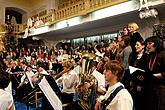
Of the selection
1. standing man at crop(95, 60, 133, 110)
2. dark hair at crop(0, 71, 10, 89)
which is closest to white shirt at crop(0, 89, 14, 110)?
dark hair at crop(0, 71, 10, 89)

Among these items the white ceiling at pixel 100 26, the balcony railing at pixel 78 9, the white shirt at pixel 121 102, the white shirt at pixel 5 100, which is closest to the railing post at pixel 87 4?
the balcony railing at pixel 78 9

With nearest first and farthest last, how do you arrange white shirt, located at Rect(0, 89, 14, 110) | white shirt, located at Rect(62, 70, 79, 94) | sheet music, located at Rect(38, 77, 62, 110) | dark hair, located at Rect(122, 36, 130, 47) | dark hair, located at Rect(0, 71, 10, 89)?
white shirt, located at Rect(0, 89, 14, 110) → dark hair, located at Rect(0, 71, 10, 89) → sheet music, located at Rect(38, 77, 62, 110) → dark hair, located at Rect(122, 36, 130, 47) → white shirt, located at Rect(62, 70, 79, 94)

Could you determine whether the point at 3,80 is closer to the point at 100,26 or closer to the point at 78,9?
the point at 78,9

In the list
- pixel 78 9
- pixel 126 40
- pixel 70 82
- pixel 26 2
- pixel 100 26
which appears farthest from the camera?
pixel 26 2

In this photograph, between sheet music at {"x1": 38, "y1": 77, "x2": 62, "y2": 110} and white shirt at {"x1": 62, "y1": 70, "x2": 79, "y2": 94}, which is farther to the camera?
white shirt at {"x1": 62, "y1": 70, "x2": 79, "y2": 94}

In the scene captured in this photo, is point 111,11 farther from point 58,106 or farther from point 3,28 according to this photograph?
point 3,28

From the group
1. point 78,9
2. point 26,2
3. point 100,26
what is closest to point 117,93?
point 78,9

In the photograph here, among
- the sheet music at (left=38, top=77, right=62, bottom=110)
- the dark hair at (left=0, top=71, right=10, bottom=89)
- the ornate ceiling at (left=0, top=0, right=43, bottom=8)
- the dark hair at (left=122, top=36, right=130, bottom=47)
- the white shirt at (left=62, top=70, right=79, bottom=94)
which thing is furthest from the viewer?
the ornate ceiling at (left=0, top=0, right=43, bottom=8)

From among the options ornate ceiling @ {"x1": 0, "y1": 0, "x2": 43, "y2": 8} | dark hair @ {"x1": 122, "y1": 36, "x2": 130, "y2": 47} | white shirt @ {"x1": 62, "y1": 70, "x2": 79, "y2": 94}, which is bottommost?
white shirt @ {"x1": 62, "y1": 70, "x2": 79, "y2": 94}

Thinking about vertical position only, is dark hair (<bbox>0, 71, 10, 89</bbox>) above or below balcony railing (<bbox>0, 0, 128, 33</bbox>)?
below

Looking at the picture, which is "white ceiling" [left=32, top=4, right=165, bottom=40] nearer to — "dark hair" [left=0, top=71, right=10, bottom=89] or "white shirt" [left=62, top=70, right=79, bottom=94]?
"white shirt" [left=62, top=70, right=79, bottom=94]

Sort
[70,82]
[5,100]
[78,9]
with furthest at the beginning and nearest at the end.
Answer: [78,9]
[70,82]
[5,100]

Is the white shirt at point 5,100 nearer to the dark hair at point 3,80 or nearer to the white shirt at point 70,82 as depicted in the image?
the dark hair at point 3,80

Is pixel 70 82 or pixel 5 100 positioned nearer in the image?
pixel 5 100
